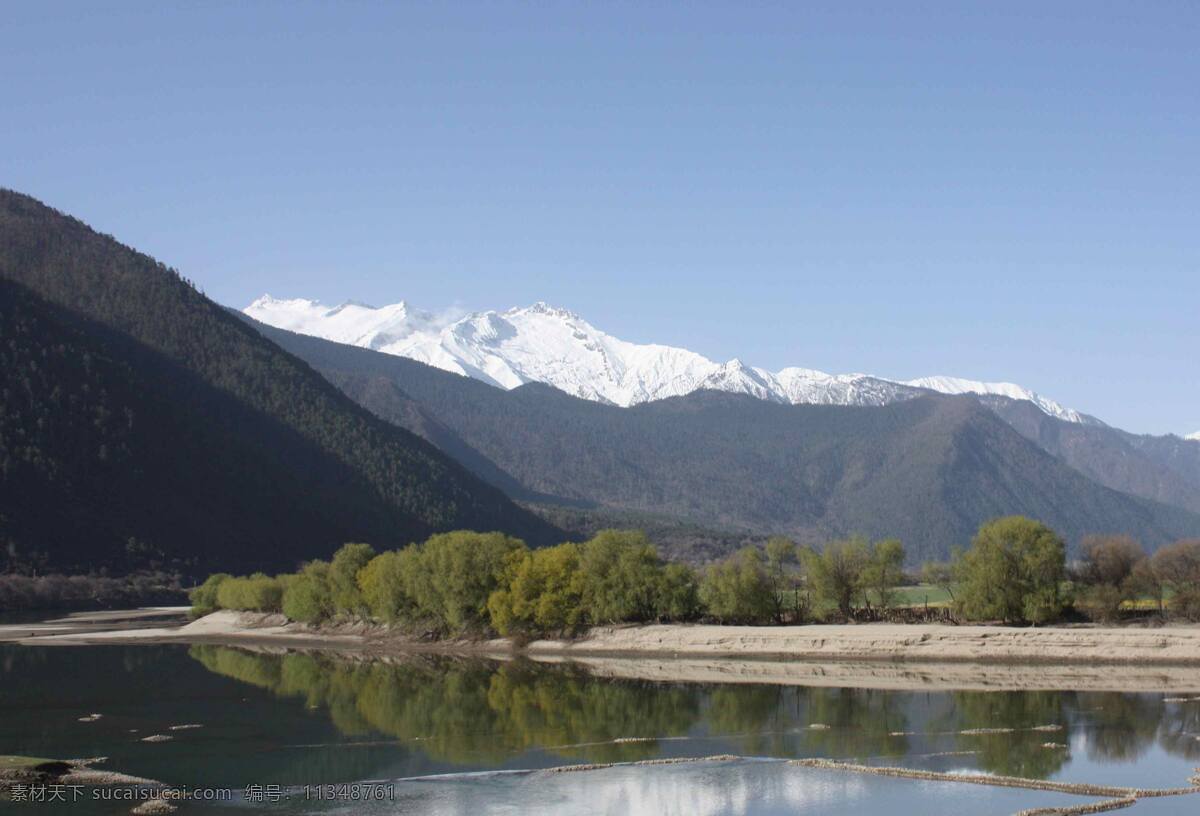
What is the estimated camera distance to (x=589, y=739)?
5841cm

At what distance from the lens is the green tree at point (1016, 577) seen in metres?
92.3

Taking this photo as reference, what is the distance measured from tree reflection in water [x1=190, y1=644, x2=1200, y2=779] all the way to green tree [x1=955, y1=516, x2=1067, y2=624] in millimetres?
22860

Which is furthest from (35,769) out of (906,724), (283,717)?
(906,724)

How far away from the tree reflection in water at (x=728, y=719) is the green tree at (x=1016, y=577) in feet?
75.0

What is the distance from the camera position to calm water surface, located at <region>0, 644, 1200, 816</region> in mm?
45156

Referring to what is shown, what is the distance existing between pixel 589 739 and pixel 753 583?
4474 cm

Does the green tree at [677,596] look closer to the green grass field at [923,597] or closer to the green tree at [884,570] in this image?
the green tree at [884,570]

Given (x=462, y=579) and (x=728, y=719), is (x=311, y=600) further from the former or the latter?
(x=728, y=719)

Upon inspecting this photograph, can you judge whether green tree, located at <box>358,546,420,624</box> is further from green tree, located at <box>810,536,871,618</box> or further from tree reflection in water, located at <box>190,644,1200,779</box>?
green tree, located at <box>810,536,871,618</box>

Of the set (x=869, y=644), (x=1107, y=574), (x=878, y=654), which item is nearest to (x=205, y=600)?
(x=869, y=644)

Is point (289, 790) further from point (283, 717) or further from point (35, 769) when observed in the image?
point (283, 717)

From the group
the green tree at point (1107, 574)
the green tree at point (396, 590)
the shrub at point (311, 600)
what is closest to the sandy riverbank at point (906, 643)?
the green tree at point (1107, 574)

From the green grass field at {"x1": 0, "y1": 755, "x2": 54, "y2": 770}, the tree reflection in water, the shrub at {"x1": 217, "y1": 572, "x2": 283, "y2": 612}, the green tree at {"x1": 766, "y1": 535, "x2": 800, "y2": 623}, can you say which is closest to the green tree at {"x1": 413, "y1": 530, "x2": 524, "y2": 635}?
the green tree at {"x1": 766, "y1": 535, "x2": 800, "y2": 623}

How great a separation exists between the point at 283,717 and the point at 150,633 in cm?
7172
